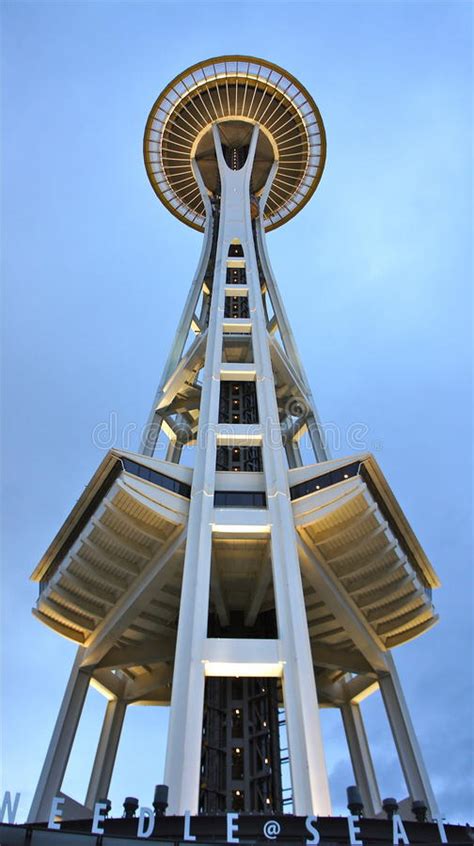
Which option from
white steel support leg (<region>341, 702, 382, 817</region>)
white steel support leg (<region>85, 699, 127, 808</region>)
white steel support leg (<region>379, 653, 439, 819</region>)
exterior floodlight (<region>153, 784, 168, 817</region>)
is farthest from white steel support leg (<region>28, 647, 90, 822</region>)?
white steel support leg (<region>341, 702, 382, 817</region>)

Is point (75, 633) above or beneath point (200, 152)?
beneath

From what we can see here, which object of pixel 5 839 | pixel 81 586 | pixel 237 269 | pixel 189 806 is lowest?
pixel 5 839

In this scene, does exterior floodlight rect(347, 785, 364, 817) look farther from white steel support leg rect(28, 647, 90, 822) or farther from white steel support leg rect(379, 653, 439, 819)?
white steel support leg rect(28, 647, 90, 822)

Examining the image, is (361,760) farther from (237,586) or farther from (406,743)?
(237,586)

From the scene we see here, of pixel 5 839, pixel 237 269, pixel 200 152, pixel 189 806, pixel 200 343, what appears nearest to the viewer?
pixel 5 839

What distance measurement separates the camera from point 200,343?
115 feet

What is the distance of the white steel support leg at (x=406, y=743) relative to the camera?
25.0m

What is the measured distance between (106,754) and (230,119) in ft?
136

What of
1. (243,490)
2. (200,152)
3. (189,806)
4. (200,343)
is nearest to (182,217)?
(200,152)

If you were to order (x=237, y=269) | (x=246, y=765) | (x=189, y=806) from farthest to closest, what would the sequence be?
(x=237, y=269) < (x=246, y=765) < (x=189, y=806)

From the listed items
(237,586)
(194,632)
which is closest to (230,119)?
(237,586)

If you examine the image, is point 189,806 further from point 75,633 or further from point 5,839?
point 75,633

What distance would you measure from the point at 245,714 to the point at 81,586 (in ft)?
28.3

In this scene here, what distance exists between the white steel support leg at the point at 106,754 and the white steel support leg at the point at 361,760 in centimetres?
1165
